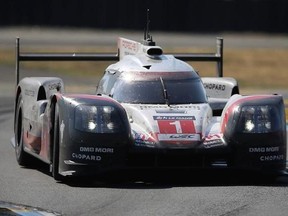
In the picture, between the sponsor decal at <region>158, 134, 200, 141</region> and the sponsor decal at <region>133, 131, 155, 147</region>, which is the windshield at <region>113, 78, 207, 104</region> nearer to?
the sponsor decal at <region>133, 131, 155, 147</region>

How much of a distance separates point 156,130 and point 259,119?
1.15m

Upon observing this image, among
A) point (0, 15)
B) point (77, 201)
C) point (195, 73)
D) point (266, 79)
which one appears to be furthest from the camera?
point (0, 15)

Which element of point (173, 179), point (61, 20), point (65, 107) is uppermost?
point (65, 107)

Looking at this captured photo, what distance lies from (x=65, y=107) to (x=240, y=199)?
2309 millimetres

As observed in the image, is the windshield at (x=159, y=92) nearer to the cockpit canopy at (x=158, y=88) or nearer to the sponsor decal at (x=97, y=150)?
the cockpit canopy at (x=158, y=88)

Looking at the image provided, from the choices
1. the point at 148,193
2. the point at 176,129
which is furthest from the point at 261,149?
the point at 148,193

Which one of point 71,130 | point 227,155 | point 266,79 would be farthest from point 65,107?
point 266,79

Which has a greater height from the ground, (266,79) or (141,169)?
(141,169)

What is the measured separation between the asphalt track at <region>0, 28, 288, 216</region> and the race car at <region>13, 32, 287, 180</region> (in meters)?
0.23

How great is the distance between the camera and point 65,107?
11922 millimetres

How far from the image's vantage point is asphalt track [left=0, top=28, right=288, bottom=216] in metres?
10.0

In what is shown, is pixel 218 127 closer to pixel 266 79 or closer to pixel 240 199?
pixel 240 199

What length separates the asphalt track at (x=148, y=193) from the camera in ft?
32.9

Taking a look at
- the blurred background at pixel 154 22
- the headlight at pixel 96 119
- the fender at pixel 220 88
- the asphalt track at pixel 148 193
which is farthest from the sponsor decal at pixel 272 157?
the blurred background at pixel 154 22
